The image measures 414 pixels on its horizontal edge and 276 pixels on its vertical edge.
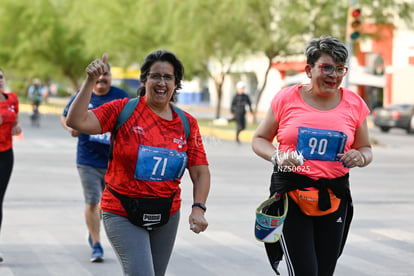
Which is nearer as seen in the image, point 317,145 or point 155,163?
point 155,163

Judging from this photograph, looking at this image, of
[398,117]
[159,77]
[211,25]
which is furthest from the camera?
[398,117]

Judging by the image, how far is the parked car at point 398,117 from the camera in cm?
3391

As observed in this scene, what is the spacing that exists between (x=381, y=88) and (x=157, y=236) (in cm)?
4919

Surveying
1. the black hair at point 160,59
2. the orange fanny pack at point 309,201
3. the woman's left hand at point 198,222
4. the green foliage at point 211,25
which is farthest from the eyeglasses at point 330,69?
the green foliage at point 211,25

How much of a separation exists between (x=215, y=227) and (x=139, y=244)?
5.30 metres

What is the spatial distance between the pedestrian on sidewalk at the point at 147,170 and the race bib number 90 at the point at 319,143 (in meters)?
0.61

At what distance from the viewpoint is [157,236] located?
464cm

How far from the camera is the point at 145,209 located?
453 cm

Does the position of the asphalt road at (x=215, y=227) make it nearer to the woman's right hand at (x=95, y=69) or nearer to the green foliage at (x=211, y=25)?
the woman's right hand at (x=95, y=69)

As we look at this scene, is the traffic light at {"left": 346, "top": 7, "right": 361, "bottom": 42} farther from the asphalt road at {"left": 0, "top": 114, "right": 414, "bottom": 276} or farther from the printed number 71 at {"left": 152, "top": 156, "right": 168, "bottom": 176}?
the printed number 71 at {"left": 152, "top": 156, "right": 168, "bottom": 176}

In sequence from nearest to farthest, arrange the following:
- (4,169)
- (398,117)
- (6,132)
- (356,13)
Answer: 1. (4,169)
2. (6,132)
3. (356,13)
4. (398,117)

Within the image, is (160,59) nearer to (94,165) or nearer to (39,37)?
(94,165)

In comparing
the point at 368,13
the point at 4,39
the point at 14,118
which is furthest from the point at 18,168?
the point at 4,39

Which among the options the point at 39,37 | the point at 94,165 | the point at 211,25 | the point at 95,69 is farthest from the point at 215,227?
the point at 39,37
